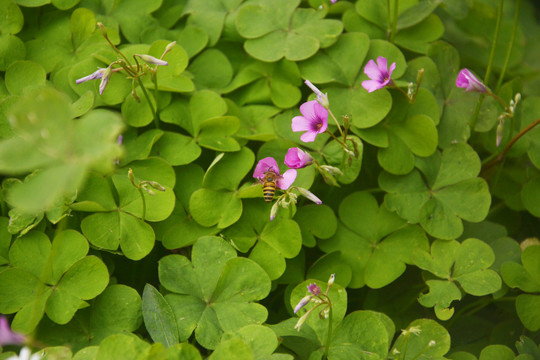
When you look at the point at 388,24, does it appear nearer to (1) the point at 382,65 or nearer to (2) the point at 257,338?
(1) the point at 382,65

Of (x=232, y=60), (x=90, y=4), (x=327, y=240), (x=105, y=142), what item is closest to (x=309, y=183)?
(x=327, y=240)

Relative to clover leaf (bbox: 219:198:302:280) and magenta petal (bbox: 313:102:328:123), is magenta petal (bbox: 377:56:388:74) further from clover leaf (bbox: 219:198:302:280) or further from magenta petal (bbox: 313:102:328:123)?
clover leaf (bbox: 219:198:302:280)

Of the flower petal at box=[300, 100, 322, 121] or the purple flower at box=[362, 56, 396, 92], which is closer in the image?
the flower petal at box=[300, 100, 322, 121]

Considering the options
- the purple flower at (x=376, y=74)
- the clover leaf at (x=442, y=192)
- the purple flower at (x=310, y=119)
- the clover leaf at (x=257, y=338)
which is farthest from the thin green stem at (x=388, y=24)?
the clover leaf at (x=257, y=338)

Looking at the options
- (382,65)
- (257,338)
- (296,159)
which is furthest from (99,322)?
(382,65)

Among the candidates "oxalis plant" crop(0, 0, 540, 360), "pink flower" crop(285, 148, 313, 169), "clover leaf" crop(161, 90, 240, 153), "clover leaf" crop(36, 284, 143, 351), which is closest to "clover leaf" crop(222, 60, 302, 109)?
"oxalis plant" crop(0, 0, 540, 360)
